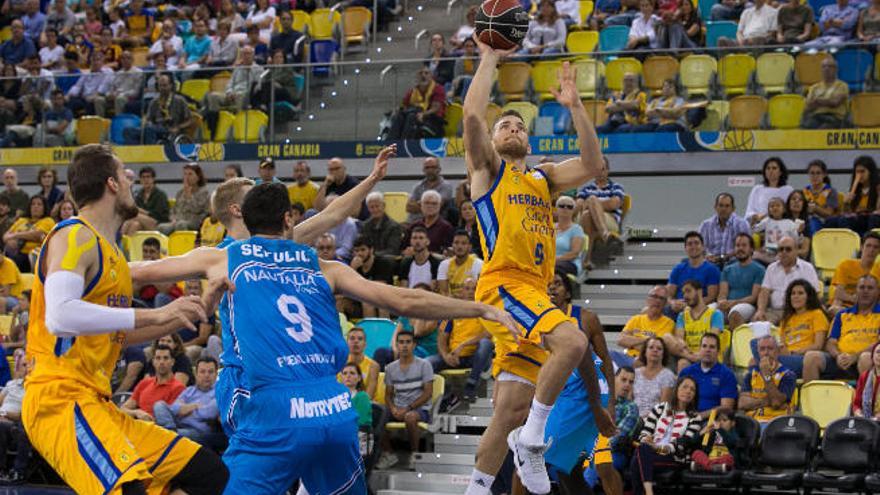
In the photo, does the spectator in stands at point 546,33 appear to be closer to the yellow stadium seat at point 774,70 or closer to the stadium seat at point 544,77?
the stadium seat at point 544,77

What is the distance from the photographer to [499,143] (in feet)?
31.3

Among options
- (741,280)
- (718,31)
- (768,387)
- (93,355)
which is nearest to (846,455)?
(768,387)

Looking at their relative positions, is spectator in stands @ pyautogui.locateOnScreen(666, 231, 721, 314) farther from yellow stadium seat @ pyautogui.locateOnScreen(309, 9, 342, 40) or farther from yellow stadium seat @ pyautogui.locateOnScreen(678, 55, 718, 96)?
yellow stadium seat @ pyautogui.locateOnScreen(309, 9, 342, 40)

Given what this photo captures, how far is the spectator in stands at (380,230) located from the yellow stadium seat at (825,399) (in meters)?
5.57

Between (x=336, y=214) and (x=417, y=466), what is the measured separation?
6.90m

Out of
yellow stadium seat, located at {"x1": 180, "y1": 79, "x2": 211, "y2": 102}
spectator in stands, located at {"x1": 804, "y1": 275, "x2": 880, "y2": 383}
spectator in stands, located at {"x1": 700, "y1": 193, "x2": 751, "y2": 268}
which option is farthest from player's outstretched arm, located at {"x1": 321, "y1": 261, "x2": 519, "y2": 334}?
yellow stadium seat, located at {"x1": 180, "y1": 79, "x2": 211, "y2": 102}

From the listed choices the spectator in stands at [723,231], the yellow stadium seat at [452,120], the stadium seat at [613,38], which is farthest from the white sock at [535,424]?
the stadium seat at [613,38]

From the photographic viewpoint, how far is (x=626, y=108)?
18.6 m

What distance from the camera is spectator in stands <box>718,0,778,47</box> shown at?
1845 cm

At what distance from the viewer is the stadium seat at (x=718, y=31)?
1925cm

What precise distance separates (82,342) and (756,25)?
13792 mm

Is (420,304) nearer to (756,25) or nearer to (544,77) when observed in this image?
(544,77)

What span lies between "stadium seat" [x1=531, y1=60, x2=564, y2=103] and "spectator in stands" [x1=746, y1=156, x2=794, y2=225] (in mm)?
3232

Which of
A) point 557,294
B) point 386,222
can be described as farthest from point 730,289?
point 557,294
